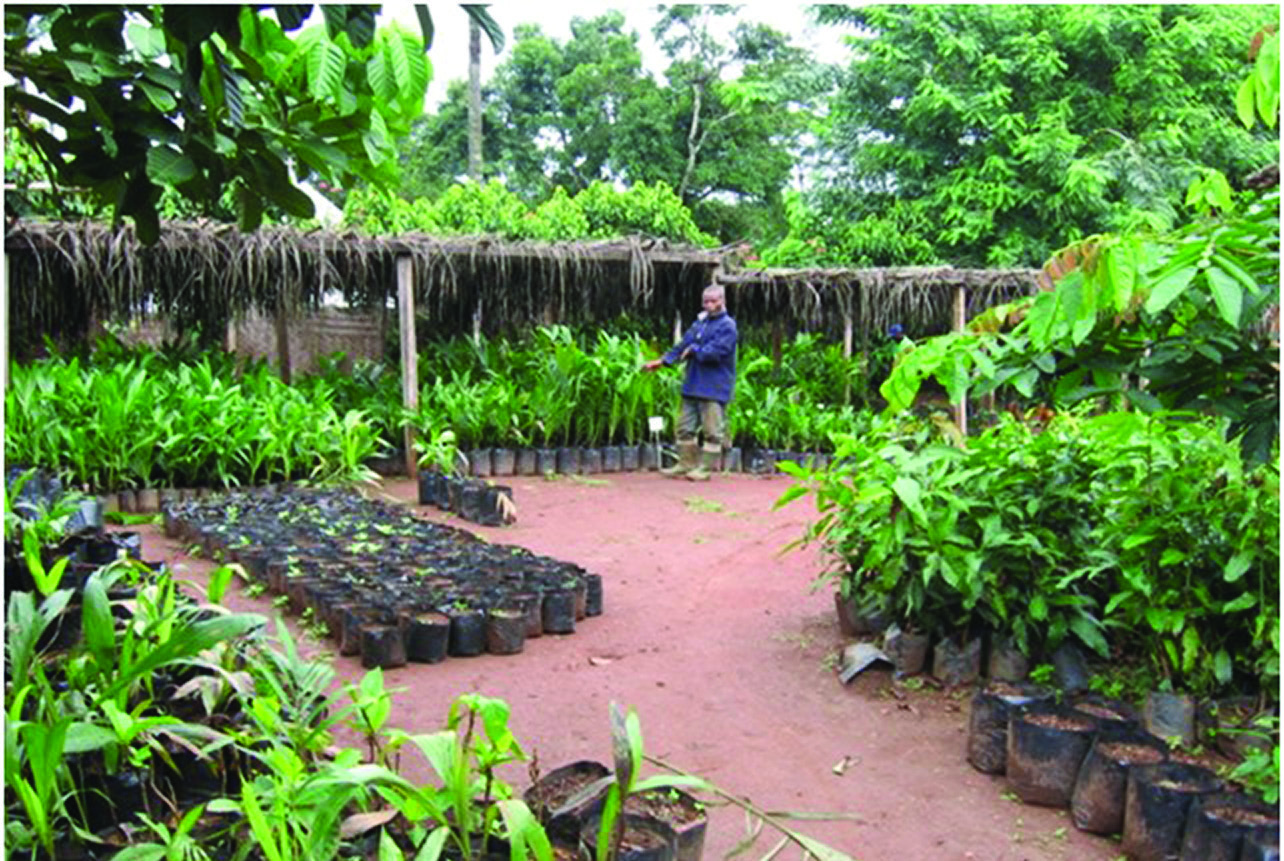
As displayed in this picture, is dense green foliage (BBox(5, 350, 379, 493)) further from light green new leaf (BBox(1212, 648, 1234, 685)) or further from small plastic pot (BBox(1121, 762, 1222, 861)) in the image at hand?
small plastic pot (BBox(1121, 762, 1222, 861))

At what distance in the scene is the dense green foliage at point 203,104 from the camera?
6.28ft

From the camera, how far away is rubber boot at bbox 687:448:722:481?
912cm

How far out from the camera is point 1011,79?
52.2ft

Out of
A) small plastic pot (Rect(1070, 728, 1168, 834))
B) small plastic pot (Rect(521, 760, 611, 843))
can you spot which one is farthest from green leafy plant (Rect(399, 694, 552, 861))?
small plastic pot (Rect(1070, 728, 1168, 834))

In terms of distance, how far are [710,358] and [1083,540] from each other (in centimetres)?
513

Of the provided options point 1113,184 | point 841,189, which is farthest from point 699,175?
point 1113,184

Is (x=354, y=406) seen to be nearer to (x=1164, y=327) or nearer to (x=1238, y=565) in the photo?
(x=1238, y=565)

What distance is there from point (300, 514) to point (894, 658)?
3.62 meters

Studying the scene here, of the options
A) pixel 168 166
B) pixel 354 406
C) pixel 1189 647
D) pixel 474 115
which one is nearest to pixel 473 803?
pixel 168 166

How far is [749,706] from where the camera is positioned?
12.4 ft

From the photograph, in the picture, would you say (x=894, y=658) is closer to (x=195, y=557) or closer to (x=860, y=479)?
(x=860, y=479)

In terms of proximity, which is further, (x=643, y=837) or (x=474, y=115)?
(x=474, y=115)

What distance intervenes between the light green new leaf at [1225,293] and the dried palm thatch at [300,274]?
7.93m

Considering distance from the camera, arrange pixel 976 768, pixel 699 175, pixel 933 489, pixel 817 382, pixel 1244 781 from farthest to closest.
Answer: pixel 699 175 → pixel 817 382 → pixel 933 489 → pixel 976 768 → pixel 1244 781
